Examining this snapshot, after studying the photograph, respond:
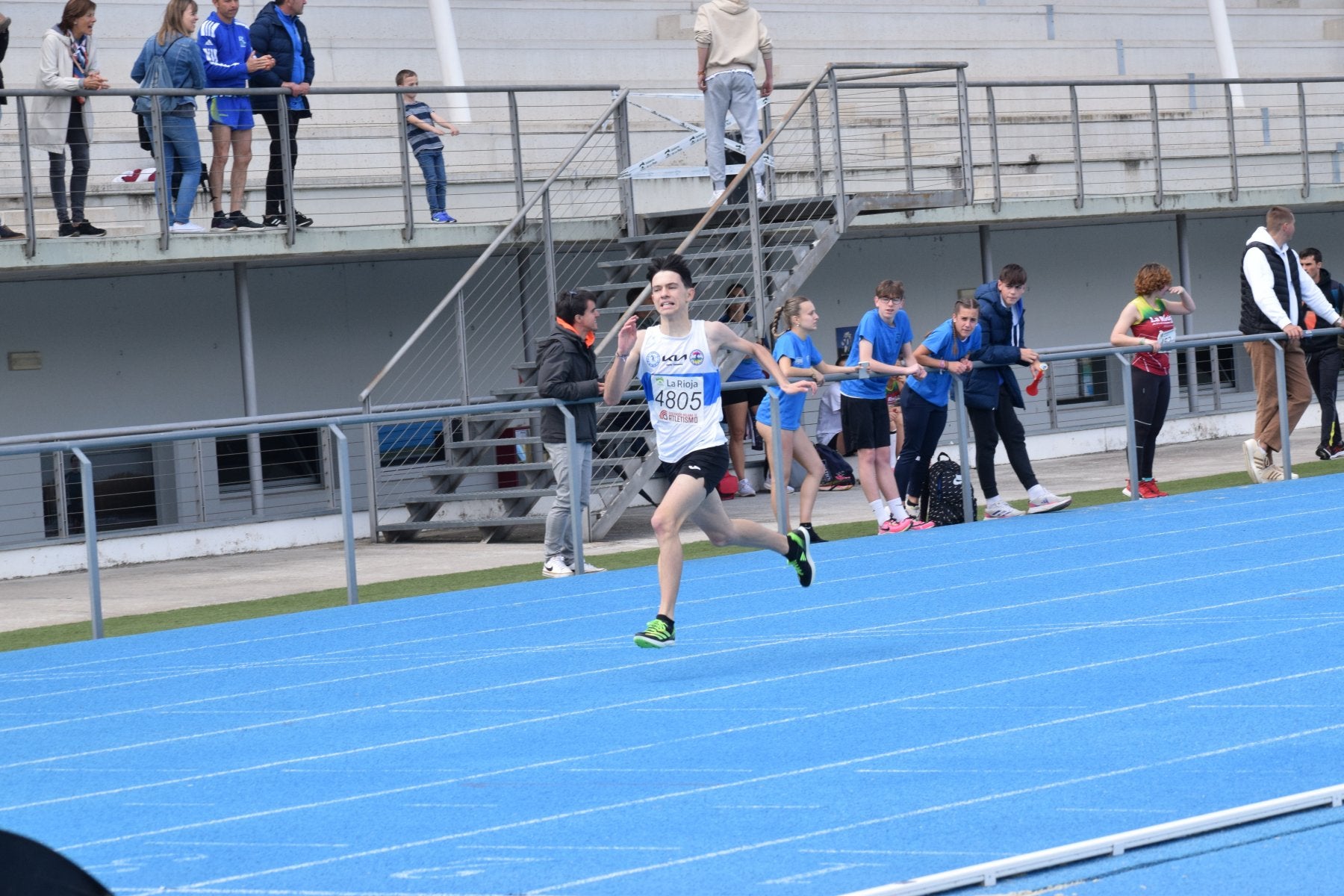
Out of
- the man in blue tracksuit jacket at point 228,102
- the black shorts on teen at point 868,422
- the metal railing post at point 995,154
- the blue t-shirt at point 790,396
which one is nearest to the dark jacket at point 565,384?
the blue t-shirt at point 790,396

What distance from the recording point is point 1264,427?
56.3 ft

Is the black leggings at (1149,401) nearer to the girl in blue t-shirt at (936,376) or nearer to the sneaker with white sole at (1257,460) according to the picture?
the sneaker with white sole at (1257,460)

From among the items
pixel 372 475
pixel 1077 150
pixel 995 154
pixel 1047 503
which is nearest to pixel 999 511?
pixel 1047 503

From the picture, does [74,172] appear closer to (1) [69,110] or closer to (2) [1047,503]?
(1) [69,110]

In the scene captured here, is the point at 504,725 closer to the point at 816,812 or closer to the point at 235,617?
the point at 816,812

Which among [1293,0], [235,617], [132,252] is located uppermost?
[1293,0]

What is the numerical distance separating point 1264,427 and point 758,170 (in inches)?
202

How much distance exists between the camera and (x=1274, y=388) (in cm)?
1688

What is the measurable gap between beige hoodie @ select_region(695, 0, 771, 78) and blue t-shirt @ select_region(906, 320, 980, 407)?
412 cm

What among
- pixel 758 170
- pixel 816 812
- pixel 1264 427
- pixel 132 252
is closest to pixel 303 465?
pixel 132 252

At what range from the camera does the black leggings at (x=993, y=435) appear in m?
15.5

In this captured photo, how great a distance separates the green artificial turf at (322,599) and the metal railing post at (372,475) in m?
2.96

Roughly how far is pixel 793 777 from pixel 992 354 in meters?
9.11

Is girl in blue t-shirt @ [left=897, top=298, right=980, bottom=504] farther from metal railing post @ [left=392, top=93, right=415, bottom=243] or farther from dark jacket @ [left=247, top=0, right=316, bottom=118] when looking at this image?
dark jacket @ [left=247, top=0, right=316, bottom=118]
